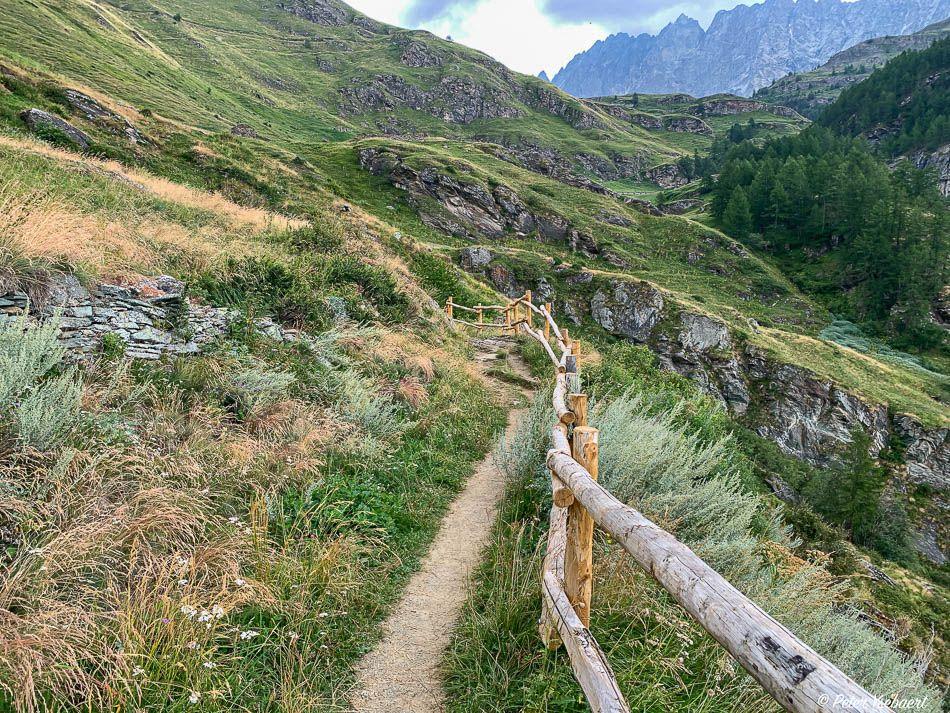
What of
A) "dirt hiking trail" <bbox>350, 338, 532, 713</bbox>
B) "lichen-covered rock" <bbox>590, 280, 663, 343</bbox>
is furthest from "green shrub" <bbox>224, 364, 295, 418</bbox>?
"lichen-covered rock" <bbox>590, 280, 663, 343</bbox>

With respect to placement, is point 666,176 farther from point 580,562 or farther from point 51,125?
point 580,562

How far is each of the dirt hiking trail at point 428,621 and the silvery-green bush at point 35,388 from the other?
10.0ft

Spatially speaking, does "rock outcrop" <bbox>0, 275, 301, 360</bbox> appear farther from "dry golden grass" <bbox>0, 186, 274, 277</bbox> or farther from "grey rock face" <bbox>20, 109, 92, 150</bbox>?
"grey rock face" <bbox>20, 109, 92, 150</bbox>

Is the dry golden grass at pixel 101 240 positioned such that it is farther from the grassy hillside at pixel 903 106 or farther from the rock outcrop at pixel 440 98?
the grassy hillside at pixel 903 106

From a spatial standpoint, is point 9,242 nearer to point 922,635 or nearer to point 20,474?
point 20,474

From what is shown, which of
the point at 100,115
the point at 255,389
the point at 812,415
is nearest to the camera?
the point at 255,389

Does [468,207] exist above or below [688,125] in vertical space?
below

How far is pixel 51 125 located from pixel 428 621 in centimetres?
2113

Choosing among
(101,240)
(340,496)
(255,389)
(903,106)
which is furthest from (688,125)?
(340,496)

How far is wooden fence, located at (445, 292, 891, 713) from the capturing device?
1221mm

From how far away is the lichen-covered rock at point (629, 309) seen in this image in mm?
31517

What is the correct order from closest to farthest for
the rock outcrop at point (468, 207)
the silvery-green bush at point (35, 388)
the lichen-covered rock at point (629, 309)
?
1. the silvery-green bush at point (35, 388)
2. the lichen-covered rock at point (629, 309)
3. the rock outcrop at point (468, 207)

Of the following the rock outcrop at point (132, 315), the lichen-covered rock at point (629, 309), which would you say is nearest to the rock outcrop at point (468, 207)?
the lichen-covered rock at point (629, 309)

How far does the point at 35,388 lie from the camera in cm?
378
